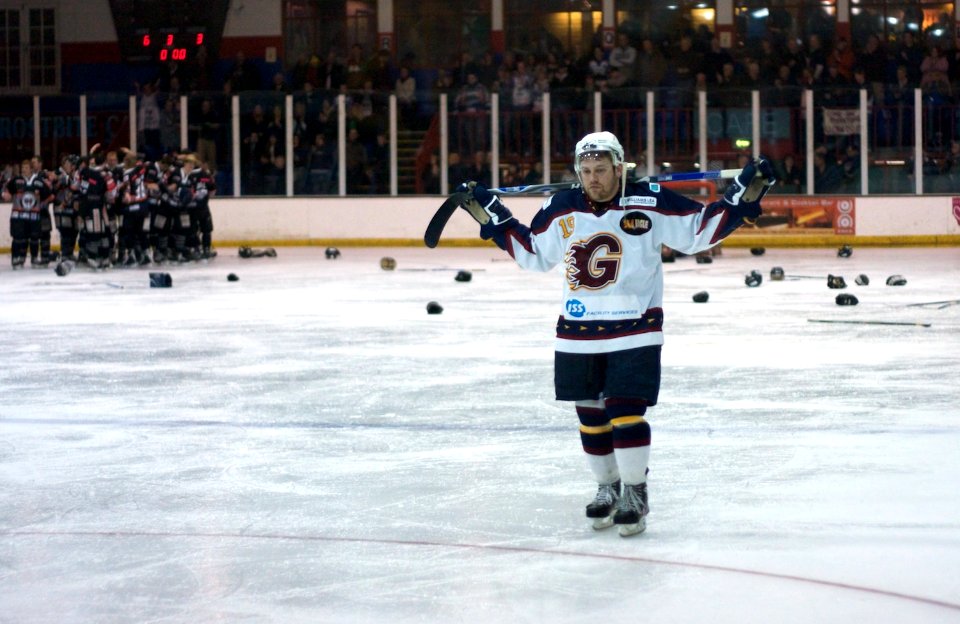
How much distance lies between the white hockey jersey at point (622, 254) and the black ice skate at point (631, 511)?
346mm

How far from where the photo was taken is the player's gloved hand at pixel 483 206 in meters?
3.84

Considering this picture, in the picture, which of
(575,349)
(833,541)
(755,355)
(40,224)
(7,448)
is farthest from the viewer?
(40,224)

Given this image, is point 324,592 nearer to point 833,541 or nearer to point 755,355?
point 833,541

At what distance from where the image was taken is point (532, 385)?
6113mm

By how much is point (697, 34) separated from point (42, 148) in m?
8.81

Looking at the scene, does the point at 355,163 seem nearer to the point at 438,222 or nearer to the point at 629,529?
the point at 438,222

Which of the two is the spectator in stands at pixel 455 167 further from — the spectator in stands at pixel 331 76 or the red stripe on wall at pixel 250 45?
the red stripe on wall at pixel 250 45

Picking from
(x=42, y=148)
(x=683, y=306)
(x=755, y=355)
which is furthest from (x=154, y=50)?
(x=755, y=355)

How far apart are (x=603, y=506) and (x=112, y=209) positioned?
1230 cm

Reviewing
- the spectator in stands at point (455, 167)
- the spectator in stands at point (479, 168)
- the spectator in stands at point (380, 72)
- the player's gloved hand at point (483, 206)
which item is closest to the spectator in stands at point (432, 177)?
the spectator in stands at point (455, 167)

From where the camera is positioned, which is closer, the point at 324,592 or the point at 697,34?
the point at 324,592

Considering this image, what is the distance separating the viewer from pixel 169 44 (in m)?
20.4

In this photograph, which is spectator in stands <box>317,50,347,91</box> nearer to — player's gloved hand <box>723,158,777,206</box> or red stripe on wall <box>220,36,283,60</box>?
red stripe on wall <box>220,36,283,60</box>

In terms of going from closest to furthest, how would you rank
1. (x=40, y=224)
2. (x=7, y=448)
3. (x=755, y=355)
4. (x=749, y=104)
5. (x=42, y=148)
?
1. (x=7, y=448)
2. (x=755, y=355)
3. (x=40, y=224)
4. (x=749, y=104)
5. (x=42, y=148)
